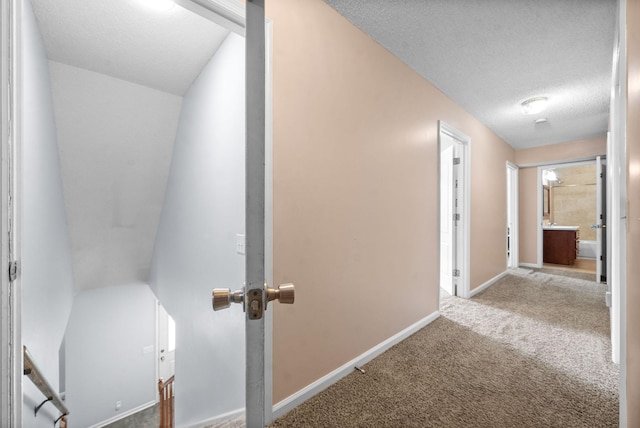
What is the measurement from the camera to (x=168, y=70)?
7.57 feet

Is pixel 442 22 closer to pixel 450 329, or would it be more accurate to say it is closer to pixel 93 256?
pixel 450 329

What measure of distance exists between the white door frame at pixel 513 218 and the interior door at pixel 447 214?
2356mm

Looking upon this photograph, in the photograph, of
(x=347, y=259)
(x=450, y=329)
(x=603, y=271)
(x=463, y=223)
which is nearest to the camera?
(x=347, y=259)

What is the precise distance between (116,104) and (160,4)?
1.19 meters

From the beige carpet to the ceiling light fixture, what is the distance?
256 cm

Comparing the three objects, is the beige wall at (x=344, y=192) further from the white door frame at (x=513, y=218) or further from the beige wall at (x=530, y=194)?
the beige wall at (x=530, y=194)

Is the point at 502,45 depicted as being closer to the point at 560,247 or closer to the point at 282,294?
the point at 282,294

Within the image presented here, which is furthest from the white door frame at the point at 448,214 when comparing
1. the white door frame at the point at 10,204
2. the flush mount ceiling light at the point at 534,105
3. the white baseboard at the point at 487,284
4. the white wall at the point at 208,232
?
the white door frame at the point at 10,204

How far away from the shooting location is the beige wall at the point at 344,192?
5.16ft

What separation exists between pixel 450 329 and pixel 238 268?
2.12 metres

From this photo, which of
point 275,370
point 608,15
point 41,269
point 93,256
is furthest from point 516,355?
point 93,256

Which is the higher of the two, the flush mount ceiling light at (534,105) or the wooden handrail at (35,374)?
the flush mount ceiling light at (534,105)

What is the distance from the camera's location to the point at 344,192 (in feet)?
6.26

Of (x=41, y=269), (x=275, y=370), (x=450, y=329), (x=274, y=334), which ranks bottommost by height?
(x=450, y=329)
